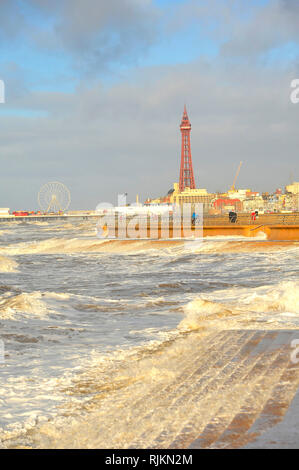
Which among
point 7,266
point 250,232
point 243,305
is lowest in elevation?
point 7,266

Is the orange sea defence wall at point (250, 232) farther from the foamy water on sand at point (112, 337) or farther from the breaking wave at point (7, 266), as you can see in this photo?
the breaking wave at point (7, 266)

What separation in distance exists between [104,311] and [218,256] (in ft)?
48.8

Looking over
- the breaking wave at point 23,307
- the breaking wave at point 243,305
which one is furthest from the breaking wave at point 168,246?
the breaking wave at point 23,307

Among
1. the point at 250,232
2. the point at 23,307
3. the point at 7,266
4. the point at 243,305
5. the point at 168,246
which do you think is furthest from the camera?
the point at 250,232

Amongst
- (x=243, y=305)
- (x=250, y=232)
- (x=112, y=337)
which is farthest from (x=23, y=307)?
(x=250, y=232)

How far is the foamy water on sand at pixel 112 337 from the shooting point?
175 inches

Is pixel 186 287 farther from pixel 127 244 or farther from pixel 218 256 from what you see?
pixel 127 244

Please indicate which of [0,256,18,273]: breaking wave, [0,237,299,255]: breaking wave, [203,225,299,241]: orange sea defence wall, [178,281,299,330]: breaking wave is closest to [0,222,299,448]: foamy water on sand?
[178,281,299,330]: breaking wave

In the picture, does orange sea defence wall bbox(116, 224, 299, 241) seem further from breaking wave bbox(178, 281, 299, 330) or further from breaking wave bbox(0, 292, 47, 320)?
breaking wave bbox(0, 292, 47, 320)

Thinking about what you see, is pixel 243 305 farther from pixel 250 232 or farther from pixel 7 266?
pixel 250 232

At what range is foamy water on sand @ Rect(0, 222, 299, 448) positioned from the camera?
4.43 metres

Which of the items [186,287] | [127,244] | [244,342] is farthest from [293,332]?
[127,244]

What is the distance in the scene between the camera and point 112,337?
8031 millimetres
